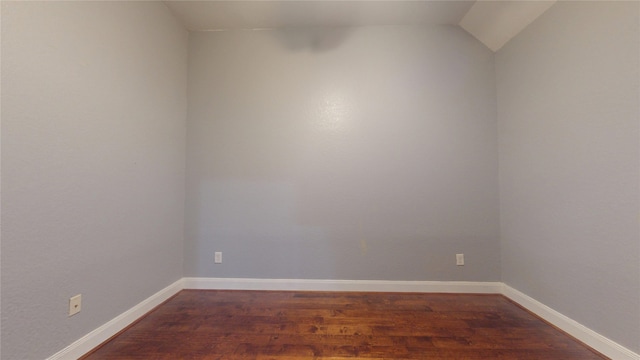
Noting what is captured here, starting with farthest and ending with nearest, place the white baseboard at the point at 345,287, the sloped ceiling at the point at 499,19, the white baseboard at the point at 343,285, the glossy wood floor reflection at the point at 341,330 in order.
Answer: the white baseboard at the point at 343,285 < the sloped ceiling at the point at 499,19 < the white baseboard at the point at 345,287 < the glossy wood floor reflection at the point at 341,330

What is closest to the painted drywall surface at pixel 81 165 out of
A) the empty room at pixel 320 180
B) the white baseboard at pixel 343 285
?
the empty room at pixel 320 180

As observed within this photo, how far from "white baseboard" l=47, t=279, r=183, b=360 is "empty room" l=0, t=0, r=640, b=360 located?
0.01m

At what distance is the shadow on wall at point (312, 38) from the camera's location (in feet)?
7.89

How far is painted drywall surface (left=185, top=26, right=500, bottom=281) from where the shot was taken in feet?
7.62

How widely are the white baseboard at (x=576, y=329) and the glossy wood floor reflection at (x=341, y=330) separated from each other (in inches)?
2.0

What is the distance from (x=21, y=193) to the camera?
1142 millimetres

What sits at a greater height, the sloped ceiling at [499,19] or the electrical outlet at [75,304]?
the sloped ceiling at [499,19]

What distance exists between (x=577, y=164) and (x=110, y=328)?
3367 mm

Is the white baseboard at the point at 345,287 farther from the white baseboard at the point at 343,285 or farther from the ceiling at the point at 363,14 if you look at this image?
the ceiling at the point at 363,14

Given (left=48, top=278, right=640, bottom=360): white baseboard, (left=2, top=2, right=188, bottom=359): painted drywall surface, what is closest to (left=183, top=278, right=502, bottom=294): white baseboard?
(left=48, top=278, right=640, bottom=360): white baseboard

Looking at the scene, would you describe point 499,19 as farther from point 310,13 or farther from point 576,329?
point 576,329

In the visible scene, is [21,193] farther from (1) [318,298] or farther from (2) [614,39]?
(2) [614,39]

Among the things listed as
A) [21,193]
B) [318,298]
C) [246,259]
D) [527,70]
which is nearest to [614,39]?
[527,70]

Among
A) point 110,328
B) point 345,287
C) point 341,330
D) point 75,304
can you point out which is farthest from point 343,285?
point 75,304
